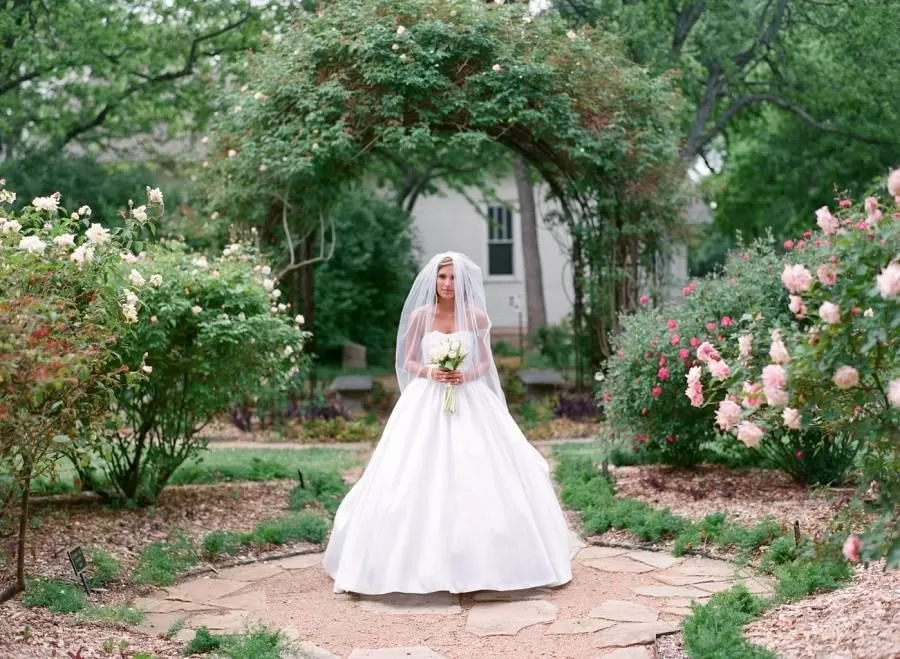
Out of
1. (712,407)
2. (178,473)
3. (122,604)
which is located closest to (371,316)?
(178,473)

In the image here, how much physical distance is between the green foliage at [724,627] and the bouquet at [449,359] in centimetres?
183

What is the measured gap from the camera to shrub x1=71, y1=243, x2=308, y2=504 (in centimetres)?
733

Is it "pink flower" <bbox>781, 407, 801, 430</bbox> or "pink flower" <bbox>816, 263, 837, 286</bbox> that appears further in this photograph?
"pink flower" <bbox>781, 407, 801, 430</bbox>

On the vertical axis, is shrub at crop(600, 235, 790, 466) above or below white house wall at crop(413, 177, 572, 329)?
below

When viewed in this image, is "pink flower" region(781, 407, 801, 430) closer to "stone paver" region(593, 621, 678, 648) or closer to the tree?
"stone paver" region(593, 621, 678, 648)

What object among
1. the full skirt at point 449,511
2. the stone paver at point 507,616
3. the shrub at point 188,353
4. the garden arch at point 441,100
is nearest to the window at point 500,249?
the garden arch at point 441,100

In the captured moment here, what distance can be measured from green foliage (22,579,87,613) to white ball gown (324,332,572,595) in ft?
4.42

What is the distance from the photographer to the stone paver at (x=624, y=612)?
5.23 metres

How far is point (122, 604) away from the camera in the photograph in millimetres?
5547

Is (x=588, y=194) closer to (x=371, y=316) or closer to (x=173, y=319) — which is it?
(x=173, y=319)

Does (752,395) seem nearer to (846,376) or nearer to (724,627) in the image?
(846,376)

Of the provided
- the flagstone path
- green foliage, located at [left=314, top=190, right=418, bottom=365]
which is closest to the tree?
green foliage, located at [left=314, top=190, right=418, bottom=365]

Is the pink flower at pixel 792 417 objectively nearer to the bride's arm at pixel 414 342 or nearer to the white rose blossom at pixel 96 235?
the bride's arm at pixel 414 342

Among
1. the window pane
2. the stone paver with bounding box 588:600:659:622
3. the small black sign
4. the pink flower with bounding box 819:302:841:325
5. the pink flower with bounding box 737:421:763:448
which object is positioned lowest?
the stone paver with bounding box 588:600:659:622
